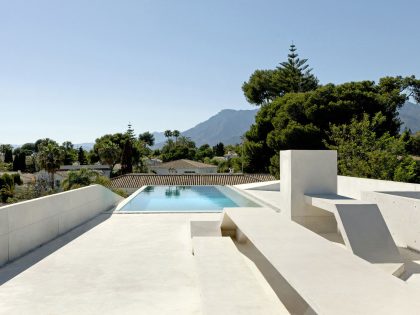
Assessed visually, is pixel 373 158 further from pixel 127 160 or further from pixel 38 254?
pixel 127 160

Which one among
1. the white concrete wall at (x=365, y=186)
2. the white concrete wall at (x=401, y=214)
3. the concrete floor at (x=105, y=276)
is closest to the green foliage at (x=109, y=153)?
the white concrete wall at (x=365, y=186)

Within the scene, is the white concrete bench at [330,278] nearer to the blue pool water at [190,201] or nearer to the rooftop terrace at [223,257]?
the rooftop terrace at [223,257]

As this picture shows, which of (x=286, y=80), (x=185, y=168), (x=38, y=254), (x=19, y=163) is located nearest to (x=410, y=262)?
(x=38, y=254)

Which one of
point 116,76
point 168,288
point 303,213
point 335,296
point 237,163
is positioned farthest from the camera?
point 237,163

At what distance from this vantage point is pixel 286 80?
39031 millimetres

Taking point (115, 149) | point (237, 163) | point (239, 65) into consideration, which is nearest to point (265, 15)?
point (239, 65)

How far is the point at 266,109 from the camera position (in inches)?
1308

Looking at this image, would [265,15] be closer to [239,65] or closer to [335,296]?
[239,65]

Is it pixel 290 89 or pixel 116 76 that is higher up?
pixel 290 89

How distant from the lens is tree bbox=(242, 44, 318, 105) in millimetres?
39250

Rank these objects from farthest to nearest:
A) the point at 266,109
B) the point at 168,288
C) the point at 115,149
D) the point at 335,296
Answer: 1. the point at 115,149
2. the point at 266,109
3. the point at 168,288
4. the point at 335,296

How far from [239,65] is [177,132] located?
7482cm

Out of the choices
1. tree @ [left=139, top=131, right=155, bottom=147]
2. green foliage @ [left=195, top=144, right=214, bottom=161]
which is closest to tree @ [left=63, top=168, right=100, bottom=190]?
green foliage @ [left=195, top=144, right=214, bottom=161]

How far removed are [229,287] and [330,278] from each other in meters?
1.08
